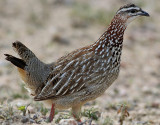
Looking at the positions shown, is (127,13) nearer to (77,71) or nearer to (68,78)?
(77,71)

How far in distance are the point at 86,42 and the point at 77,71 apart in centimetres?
605

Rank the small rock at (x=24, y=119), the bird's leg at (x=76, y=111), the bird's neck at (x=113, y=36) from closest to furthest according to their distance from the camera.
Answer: the small rock at (x=24, y=119), the bird's leg at (x=76, y=111), the bird's neck at (x=113, y=36)

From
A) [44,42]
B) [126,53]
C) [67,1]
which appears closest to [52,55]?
[44,42]

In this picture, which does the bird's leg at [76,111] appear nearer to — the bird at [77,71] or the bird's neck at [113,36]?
the bird at [77,71]

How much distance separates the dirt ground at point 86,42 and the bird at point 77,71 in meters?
0.42

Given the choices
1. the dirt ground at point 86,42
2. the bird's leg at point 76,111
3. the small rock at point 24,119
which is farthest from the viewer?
the dirt ground at point 86,42

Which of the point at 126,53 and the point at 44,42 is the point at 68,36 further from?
the point at 126,53

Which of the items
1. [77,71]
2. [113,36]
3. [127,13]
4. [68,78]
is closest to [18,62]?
[68,78]

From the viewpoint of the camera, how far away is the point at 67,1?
1606 centimetres

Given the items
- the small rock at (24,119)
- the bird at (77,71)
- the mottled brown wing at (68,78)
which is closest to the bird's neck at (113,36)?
the bird at (77,71)

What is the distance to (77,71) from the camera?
7.21 meters

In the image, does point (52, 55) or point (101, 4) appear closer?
point (52, 55)

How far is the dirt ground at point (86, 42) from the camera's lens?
913 cm

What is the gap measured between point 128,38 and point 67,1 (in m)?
3.62
